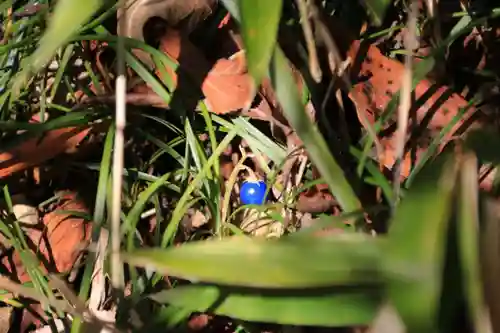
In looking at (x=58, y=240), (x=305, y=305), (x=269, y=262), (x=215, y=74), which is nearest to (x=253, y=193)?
(x=215, y=74)

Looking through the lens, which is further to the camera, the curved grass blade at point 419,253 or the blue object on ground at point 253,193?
the blue object on ground at point 253,193

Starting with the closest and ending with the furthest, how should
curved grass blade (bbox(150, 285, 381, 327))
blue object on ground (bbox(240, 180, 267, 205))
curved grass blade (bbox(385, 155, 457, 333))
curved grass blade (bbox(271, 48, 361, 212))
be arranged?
1. curved grass blade (bbox(385, 155, 457, 333))
2. curved grass blade (bbox(150, 285, 381, 327))
3. curved grass blade (bbox(271, 48, 361, 212))
4. blue object on ground (bbox(240, 180, 267, 205))

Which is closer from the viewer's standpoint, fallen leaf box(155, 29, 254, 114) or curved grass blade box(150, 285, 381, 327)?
curved grass blade box(150, 285, 381, 327)

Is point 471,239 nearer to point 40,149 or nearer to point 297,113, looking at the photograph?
point 297,113

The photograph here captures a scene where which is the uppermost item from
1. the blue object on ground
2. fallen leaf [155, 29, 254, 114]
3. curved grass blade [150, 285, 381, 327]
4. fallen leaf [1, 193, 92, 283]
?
fallen leaf [155, 29, 254, 114]

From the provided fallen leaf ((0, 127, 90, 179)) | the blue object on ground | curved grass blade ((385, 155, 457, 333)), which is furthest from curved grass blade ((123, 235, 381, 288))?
fallen leaf ((0, 127, 90, 179))

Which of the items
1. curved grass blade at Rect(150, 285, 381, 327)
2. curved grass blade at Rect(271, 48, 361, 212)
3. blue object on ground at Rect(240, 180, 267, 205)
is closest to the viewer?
curved grass blade at Rect(150, 285, 381, 327)

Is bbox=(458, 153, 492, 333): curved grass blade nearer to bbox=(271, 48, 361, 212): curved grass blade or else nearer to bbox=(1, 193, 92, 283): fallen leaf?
bbox=(271, 48, 361, 212): curved grass blade

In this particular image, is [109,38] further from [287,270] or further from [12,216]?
[287,270]

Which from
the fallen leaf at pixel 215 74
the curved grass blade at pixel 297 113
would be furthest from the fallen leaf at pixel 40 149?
the curved grass blade at pixel 297 113

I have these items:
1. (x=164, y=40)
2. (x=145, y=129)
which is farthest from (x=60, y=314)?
(x=164, y=40)

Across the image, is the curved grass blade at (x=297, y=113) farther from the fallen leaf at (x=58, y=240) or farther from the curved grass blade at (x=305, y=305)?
the fallen leaf at (x=58, y=240)
